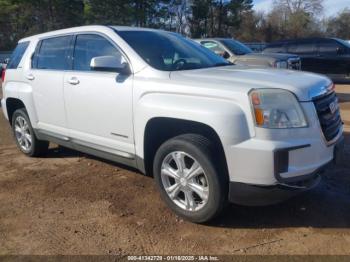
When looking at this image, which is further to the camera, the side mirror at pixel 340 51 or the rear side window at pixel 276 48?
the rear side window at pixel 276 48

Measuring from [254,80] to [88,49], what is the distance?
222 cm

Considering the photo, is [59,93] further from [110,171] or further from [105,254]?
[105,254]

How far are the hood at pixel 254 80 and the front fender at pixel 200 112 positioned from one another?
0.15 meters

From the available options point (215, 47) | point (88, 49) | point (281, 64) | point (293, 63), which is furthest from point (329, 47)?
point (88, 49)

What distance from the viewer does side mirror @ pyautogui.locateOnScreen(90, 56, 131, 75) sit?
4.34 metres

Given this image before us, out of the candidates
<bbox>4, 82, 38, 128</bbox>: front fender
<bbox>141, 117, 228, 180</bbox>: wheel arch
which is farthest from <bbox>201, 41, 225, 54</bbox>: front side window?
<bbox>141, 117, 228, 180</bbox>: wheel arch

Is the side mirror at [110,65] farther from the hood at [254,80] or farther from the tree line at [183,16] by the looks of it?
→ the tree line at [183,16]

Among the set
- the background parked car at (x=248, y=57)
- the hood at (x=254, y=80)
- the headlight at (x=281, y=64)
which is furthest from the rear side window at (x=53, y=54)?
the headlight at (x=281, y=64)

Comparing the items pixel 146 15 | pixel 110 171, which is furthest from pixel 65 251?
pixel 146 15

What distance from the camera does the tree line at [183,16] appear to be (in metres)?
37.8

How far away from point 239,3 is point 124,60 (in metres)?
47.5

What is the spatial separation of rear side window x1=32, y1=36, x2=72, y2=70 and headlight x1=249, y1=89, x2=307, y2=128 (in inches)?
108

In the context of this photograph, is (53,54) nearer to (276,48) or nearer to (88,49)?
(88,49)

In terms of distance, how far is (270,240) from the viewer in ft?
12.0
